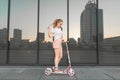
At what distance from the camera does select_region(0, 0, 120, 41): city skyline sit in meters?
15.0

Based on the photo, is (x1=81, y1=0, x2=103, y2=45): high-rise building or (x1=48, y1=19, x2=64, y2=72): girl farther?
(x1=81, y1=0, x2=103, y2=45): high-rise building

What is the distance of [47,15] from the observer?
1502cm

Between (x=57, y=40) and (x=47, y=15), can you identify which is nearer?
(x=57, y=40)

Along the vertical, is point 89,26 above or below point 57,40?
above

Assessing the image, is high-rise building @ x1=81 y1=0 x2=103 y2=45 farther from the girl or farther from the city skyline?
the girl

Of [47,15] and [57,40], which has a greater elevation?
[47,15]

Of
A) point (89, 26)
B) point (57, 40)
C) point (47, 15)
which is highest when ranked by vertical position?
point (47, 15)

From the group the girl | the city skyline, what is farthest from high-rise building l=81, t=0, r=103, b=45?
the girl

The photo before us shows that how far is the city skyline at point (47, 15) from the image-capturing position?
14953 mm

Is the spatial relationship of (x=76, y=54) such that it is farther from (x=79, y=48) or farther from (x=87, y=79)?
(x=87, y=79)

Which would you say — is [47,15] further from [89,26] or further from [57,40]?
[57,40]

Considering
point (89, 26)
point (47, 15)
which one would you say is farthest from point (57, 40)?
point (89, 26)

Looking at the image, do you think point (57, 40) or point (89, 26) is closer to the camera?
point (57, 40)

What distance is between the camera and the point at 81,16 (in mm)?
15055
